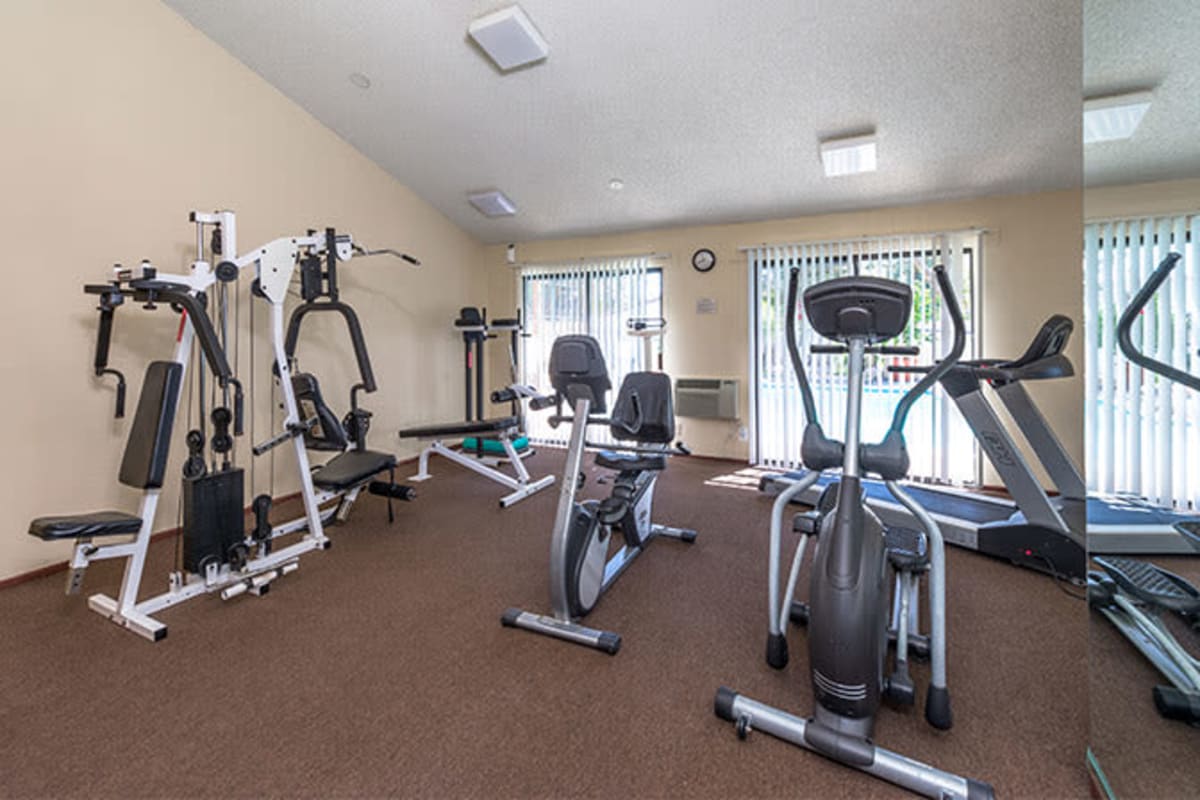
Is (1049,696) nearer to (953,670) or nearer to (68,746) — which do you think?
(953,670)

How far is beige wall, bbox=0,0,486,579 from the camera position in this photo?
238 centimetres

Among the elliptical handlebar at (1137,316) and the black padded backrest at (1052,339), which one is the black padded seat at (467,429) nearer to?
the black padded backrest at (1052,339)

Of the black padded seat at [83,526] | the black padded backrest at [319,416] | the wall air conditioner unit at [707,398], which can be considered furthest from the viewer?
the wall air conditioner unit at [707,398]

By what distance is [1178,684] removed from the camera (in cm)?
145

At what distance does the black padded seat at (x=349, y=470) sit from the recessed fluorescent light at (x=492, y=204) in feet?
8.47

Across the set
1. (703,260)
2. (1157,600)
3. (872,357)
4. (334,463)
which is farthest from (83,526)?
(872,357)

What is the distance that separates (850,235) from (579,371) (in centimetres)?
346

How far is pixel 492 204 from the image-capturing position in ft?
15.3

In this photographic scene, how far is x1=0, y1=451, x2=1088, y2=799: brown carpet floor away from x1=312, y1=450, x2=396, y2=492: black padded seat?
51cm

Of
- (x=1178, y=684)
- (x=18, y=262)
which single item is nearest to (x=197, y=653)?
(x=18, y=262)

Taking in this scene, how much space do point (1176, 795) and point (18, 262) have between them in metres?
4.60

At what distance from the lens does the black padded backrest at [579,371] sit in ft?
6.71

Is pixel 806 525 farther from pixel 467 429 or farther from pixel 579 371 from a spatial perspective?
pixel 467 429

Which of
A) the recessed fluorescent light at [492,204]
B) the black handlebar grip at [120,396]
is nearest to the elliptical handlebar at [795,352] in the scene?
the black handlebar grip at [120,396]
